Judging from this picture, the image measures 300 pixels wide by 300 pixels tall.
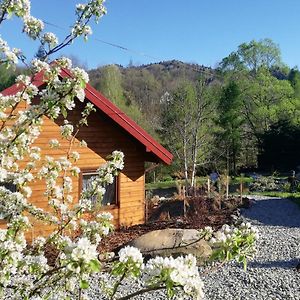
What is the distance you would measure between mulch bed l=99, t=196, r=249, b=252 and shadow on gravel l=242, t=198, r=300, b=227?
0.53 meters

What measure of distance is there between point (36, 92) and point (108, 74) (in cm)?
4621

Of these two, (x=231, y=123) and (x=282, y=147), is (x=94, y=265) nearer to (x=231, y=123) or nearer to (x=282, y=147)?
(x=282, y=147)

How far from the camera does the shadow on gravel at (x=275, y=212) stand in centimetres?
1267

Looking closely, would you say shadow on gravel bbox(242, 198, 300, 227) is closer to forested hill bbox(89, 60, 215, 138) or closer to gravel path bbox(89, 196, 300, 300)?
gravel path bbox(89, 196, 300, 300)

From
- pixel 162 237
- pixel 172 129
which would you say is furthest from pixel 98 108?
pixel 172 129

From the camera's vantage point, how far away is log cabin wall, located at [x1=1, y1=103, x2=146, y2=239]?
9734 millimetres

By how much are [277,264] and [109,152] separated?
490 cm

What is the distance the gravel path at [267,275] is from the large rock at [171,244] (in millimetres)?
571

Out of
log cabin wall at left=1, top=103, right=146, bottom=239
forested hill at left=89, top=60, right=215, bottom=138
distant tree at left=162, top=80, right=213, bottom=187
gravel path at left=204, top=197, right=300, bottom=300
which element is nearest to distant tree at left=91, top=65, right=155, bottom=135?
forested hill at left=89, top=60, right=215, bottom=138

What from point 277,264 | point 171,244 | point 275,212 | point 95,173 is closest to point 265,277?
point 277,264

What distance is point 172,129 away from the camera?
2711 centimetres

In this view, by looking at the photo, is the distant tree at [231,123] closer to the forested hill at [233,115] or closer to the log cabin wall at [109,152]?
the forested hill at [233,115]

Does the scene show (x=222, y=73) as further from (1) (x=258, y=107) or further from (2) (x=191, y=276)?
(2) (x=191, y=276)

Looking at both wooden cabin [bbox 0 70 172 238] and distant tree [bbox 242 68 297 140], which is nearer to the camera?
wooden cabin [bbox 0 70 172 238]
